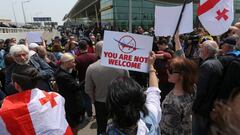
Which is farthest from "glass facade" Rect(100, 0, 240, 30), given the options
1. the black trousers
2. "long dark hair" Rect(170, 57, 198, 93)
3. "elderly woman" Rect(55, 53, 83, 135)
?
"long dark hair" Rect(170, 57, 198, 93)

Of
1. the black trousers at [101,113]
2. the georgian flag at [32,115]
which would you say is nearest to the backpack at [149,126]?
the georgian flag at [32,115]

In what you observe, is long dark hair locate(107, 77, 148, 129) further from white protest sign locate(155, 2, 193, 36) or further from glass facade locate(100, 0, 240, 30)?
glass facade locate(100, 0, 240, 30)

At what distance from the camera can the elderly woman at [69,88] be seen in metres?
4.57

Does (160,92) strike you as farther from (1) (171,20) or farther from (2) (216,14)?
(2) (216,14)

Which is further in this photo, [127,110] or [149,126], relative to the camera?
[149,126]

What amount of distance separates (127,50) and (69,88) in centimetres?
158

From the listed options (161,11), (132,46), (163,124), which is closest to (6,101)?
(132,46)

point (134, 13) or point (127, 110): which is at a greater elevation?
point (134, 13)

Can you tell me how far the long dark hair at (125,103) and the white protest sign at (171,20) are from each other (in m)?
2.82

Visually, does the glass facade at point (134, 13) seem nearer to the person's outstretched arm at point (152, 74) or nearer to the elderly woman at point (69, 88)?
the elderly woman at point (69, 88)

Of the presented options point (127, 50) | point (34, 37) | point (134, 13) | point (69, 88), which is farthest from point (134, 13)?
point (127, 50)

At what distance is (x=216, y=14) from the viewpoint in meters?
5.30

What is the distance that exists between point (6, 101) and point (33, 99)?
0.68 ft

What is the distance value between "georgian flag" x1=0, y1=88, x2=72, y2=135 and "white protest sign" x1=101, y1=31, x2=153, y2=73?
1.06 meters
